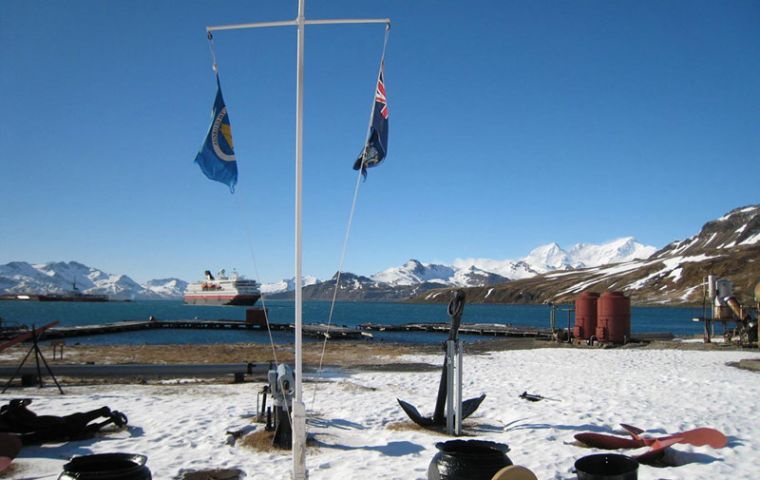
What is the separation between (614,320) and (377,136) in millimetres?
24882

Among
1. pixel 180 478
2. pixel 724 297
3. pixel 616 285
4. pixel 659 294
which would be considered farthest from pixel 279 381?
pixel 616 285

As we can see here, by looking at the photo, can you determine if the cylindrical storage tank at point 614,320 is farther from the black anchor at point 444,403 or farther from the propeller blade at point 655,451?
the propeller blade at point 655,451

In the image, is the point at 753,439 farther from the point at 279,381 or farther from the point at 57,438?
the point at 57,438

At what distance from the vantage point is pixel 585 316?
32.2 metres

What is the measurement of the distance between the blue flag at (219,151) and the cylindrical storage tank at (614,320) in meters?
25.6

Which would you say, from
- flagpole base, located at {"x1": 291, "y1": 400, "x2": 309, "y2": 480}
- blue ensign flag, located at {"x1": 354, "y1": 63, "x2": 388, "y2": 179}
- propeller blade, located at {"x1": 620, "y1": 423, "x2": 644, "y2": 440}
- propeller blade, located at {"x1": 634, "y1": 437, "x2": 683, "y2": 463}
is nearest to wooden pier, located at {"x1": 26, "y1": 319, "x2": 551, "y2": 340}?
propeller blade, located at {"x1": 620, "y1": 423, "x2": 644, "y2": 440}

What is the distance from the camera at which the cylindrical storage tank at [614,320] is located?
30.3m

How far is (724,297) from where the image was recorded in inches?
1243

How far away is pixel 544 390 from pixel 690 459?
6.12 metres

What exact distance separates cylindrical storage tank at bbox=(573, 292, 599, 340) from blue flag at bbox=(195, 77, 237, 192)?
26.3m

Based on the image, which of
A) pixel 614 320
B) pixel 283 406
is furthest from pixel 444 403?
pixel 614 320

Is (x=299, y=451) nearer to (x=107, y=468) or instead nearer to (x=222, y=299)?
(x=107, y=468)

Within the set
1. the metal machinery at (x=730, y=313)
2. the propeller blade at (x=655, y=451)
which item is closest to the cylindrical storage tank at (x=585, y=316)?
the metal machinery at (x=730, y=313)

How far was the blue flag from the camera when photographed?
30.2 ft
